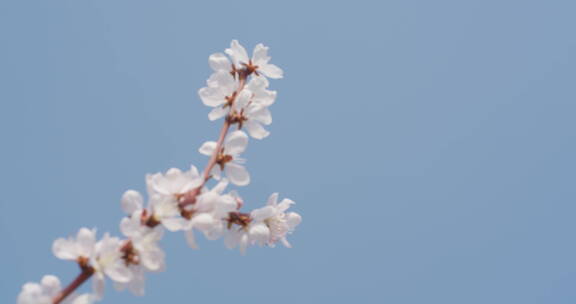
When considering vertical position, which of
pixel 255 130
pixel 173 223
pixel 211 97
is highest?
pixel 211 97

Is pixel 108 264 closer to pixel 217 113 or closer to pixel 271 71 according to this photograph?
pixel 217 113

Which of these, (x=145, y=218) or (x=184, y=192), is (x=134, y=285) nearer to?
(x=145, y=218)

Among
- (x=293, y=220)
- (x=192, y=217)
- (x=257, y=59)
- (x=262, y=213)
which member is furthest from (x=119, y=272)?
(x=257, y=59)

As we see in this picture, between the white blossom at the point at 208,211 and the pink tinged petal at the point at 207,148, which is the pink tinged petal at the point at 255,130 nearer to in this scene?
the pink tinged petal at the point at 207,148

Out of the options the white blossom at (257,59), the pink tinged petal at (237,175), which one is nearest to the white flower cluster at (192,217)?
the pink tinged petal at (237,175)

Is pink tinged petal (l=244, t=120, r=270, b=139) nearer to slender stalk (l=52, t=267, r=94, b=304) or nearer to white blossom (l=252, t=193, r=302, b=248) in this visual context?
white blossom (l=252, t=193, r=302, b=248)

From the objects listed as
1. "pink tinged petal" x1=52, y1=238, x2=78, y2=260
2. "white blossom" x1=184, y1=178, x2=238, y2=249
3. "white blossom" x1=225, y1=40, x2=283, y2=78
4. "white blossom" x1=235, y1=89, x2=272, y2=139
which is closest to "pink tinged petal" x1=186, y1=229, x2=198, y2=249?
"white blossom" x1=184, y1=178, x2=238, y2=249

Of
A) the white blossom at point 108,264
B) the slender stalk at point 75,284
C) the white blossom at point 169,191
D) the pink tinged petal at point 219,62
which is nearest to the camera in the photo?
the slender stalk at point 75,284
